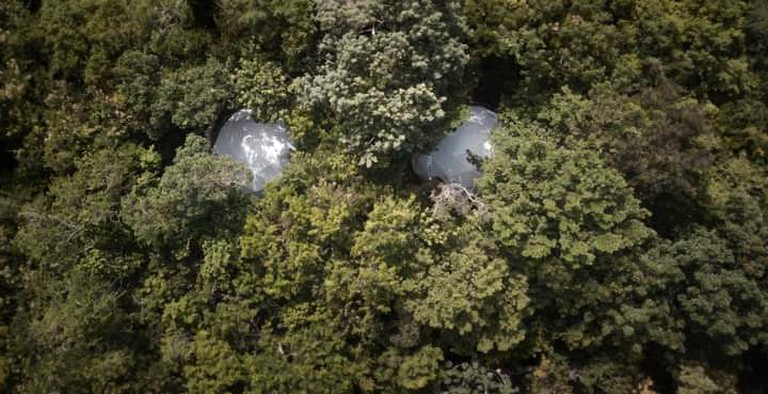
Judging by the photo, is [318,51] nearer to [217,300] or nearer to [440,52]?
[440,52]

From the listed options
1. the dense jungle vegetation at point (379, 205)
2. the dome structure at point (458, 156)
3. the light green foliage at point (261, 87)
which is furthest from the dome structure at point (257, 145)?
the dome structure at point (458, 156)

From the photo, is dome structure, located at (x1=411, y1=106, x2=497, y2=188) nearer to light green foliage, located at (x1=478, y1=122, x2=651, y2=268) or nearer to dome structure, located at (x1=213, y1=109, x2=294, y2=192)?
light green foliage, located at (x1=478, y1=122, x2=651, y2=268)

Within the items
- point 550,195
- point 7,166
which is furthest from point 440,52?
point 7,166

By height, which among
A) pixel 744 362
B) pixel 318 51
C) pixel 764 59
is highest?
pixel 318 51

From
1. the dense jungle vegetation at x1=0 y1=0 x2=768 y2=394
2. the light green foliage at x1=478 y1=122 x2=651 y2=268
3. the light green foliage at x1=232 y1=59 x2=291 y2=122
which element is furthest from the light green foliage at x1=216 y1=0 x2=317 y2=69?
the light green foliage at x1=478 y1=122 x2=651 y2=268

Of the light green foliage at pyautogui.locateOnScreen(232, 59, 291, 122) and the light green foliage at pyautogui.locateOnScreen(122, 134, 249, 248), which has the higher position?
the light green foliage at pyautogui.locateOnScreen(232, 59, 291, 122)

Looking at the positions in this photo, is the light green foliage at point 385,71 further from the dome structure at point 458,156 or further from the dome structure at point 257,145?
the dome structure at point 257,145
